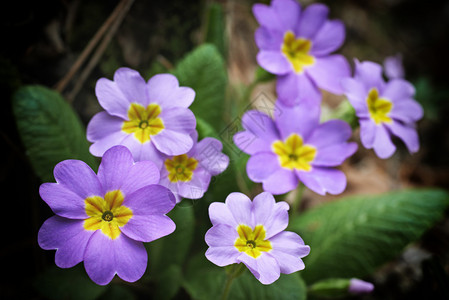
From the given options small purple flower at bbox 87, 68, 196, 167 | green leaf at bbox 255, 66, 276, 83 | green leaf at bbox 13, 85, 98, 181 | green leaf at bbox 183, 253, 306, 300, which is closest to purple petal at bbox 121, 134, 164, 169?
small purple flower at bbox 87, 68, 196, 167

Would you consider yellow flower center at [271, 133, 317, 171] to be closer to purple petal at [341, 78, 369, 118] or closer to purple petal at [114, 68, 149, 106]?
purple petal at [341, 78, 369, 118]

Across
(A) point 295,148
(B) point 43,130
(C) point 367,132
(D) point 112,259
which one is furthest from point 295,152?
(B) point 43,130

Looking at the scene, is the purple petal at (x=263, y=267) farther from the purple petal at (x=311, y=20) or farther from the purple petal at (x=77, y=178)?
the purple petal at (x=311, y=20)

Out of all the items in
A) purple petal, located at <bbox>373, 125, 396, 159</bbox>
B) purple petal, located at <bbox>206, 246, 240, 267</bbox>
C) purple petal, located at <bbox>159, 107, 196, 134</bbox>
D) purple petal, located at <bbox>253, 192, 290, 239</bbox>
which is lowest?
purple petal, located at <bbox>373, 125, 396, 159</bbox>

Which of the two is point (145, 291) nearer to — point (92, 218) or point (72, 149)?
point (72, 149)

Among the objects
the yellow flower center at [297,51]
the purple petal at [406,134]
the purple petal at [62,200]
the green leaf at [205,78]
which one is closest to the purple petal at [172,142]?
the purple petal at [62,200]

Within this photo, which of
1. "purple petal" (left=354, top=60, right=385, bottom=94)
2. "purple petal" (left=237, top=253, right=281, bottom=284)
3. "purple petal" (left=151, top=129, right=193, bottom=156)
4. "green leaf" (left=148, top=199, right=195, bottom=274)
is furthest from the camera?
"green leaf" (left=148, top=199, right=195, bottom=274)

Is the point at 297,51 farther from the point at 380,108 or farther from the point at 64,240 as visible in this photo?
the point at 64,240

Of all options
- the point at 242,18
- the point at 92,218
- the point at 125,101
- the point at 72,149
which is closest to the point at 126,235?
the point at 92,218
